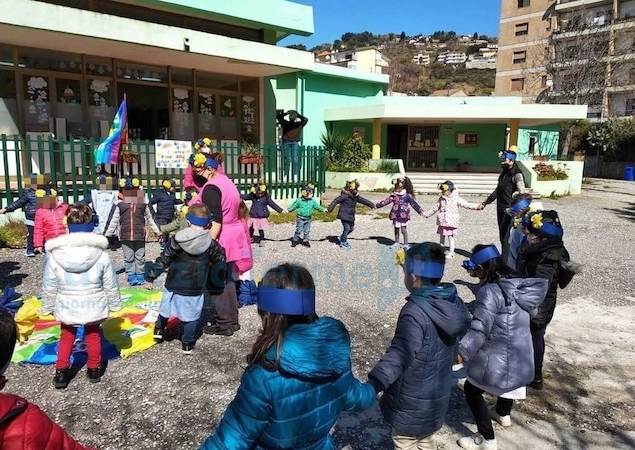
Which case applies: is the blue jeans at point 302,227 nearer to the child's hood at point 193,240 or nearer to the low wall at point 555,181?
the child's hood at point 193,240

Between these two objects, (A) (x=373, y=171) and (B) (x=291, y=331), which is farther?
(A) (x=373, y=171)

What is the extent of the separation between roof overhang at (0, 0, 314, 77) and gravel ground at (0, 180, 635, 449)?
A: 6043 millimetres

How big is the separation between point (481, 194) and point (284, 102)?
970 centimetres

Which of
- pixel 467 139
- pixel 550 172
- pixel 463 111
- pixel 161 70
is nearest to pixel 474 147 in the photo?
pixel 467 139

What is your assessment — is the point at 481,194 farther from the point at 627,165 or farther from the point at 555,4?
the point at 555,4

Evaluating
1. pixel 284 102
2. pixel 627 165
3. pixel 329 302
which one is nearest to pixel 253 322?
pixel 329 302

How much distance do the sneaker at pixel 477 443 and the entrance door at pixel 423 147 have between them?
25246 millimetres

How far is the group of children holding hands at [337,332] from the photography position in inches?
67.6

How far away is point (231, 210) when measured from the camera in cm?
502

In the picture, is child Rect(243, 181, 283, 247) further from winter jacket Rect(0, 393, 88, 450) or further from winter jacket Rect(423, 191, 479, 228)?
winter jacket Rect(0, 393, 88, 450)

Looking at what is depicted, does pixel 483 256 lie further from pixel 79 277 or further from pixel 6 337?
pixel 79 277

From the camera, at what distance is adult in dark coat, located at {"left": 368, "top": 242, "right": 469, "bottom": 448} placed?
2270 millimetres

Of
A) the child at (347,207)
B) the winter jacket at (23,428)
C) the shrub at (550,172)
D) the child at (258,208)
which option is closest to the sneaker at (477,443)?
the winter jacket at (23,428)

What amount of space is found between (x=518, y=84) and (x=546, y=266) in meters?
52.6
